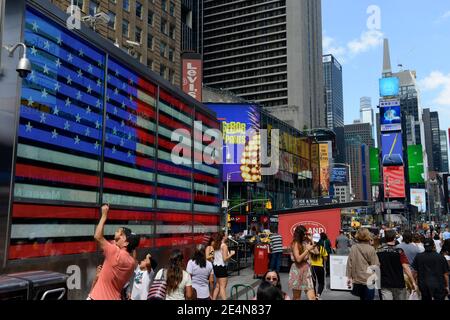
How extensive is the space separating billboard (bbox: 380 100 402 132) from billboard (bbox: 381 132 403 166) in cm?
256

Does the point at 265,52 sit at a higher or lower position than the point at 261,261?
higher

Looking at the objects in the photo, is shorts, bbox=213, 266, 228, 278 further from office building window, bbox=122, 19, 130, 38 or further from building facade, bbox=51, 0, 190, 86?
office building window, bbox=122, 19, 130, 38

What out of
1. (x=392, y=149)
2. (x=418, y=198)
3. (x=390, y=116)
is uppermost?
(x=390, y=116)

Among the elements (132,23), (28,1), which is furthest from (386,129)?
(28,1)

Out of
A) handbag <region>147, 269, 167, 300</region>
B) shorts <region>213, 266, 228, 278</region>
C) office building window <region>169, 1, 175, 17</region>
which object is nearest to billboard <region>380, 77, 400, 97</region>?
office building window <region>169, 1, 175, 17</region>

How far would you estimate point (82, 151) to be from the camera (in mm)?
9695

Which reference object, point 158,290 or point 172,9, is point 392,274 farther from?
point 172,9

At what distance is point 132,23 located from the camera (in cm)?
4903

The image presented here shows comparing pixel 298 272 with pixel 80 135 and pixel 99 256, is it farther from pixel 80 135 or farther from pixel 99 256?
pixel 80 135

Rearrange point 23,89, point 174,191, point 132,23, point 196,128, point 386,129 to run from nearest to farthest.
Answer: point 23,89, point 174,191, point 196,128, point 132,23, point 386,129

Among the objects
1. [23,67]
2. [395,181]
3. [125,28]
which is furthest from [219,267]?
[395,181]

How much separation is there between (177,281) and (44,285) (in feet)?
6.39
